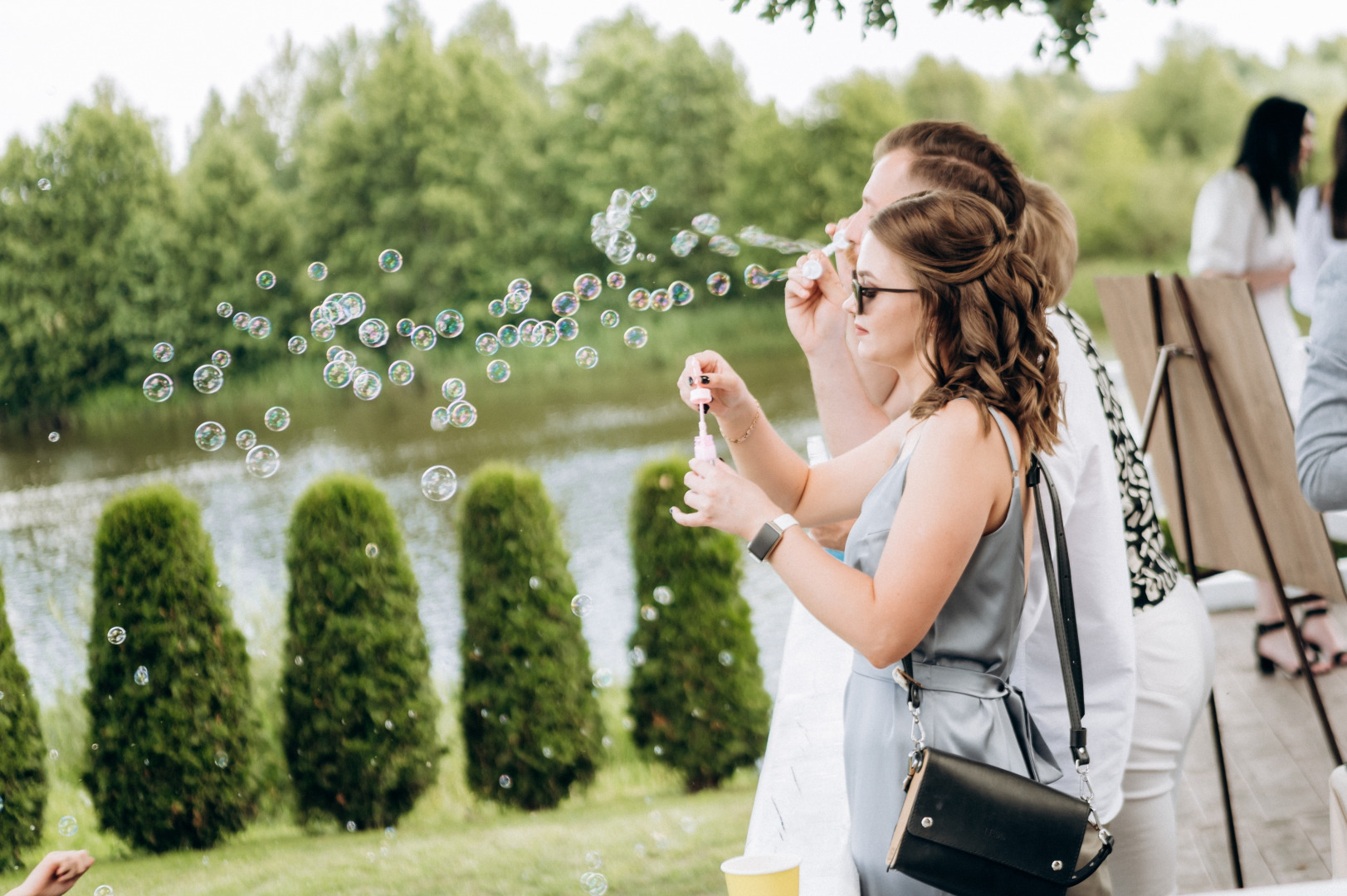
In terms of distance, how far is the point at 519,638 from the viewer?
13.5ft

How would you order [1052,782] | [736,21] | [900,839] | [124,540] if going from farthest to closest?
[736,21] → [124,540] → [1052,782] → [900,839]

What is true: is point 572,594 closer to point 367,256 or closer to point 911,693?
point 911,693

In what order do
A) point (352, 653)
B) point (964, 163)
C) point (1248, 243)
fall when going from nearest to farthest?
point (964, 163) < point (1248, 243) < point (352, 653)

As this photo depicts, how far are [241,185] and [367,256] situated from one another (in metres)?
0.94

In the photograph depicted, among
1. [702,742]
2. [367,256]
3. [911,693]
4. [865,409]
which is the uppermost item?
[367,256]

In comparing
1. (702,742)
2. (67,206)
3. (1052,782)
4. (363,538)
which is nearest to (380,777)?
(363,538)

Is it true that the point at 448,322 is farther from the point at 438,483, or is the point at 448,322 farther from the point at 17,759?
the point at 17,759

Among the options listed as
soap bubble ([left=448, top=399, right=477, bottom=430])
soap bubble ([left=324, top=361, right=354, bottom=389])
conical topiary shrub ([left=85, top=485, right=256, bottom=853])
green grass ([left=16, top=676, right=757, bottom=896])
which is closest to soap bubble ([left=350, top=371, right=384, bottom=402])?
soap bubble ([left=324, top=361, right=354, bottom=389])

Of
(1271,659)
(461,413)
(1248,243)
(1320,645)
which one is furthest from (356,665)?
(1248,243)

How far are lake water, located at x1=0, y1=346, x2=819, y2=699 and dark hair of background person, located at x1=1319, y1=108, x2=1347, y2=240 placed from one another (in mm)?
3439

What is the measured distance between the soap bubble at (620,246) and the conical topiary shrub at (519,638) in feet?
6.03

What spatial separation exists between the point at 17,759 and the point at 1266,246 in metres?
4.48

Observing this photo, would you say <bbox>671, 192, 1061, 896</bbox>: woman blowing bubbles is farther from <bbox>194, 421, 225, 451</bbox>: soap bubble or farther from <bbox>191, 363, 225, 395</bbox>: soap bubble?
<bbox>191, 363, 225, 395</bbox>: soap bubble

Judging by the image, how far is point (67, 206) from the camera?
6.23m
